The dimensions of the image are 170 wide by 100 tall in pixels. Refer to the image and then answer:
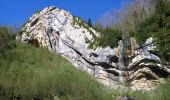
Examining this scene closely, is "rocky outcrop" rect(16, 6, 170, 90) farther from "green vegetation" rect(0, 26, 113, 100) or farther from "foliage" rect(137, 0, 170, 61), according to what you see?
"green vegetation" rect(0, 26, 113, 100)

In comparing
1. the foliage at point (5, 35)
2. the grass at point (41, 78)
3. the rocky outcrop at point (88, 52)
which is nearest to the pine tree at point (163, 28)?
the rocky outcrop at point (88, 52)

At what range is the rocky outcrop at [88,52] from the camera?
19328 millimetres

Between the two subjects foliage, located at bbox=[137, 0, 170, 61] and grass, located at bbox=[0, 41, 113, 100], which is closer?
grass, located at bbox=[0, 41, 113, 100]

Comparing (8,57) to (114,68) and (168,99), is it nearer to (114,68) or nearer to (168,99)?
(114,68)

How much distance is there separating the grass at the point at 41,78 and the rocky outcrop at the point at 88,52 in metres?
0.93

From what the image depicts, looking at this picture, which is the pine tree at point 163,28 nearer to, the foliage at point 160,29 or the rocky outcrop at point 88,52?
the foliage at point 160,29

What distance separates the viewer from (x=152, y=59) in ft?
63.3

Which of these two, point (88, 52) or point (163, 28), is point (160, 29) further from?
point (88, 52)

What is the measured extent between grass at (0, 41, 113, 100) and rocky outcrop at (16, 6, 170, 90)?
0.93 m

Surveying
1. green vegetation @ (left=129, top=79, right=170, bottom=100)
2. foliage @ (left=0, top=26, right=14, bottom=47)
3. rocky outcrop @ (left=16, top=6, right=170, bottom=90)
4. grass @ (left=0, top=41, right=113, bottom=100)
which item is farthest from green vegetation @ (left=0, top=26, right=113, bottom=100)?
green vegetation @ (left=129, top=79, right=170, bottom=100)

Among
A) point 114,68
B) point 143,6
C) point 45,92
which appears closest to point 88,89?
point 45,92

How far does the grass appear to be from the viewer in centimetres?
1583

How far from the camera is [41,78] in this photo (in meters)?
17.3

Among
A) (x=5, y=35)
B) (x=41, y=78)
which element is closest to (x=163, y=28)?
(x=41, y=78)
